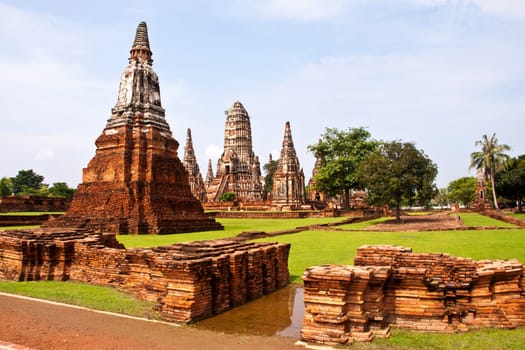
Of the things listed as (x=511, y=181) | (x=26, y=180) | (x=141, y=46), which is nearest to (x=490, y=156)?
(x=511, y=181)

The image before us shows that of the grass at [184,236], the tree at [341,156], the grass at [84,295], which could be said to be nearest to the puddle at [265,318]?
the grass at [84,295]

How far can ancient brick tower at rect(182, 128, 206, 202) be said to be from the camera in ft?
217

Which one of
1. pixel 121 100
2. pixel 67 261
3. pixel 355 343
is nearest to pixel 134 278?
pixel 67 261

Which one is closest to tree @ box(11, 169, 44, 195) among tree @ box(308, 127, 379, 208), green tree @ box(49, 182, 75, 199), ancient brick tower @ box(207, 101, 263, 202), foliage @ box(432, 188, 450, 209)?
green tree @ box(49, 182, 75, 199)

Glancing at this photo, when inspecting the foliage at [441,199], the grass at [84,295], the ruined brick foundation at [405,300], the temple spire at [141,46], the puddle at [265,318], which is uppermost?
the temple spire at [141,46]

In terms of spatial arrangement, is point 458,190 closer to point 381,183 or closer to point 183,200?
point 381,183

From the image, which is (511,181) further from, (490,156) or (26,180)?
(26,180)

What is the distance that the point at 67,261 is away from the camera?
9.42m

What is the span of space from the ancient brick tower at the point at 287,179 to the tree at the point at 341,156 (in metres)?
7.35

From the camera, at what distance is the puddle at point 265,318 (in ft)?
20.0

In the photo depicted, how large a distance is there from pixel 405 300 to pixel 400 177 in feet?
79.5

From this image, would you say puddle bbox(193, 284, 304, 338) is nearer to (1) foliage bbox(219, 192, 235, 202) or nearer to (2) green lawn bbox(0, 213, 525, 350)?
(2) green lawn bbox(0, 213, 525, 350)

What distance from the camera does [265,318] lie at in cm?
669

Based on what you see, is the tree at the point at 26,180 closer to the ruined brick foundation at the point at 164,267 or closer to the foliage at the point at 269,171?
the foliage at the point at 269,171
